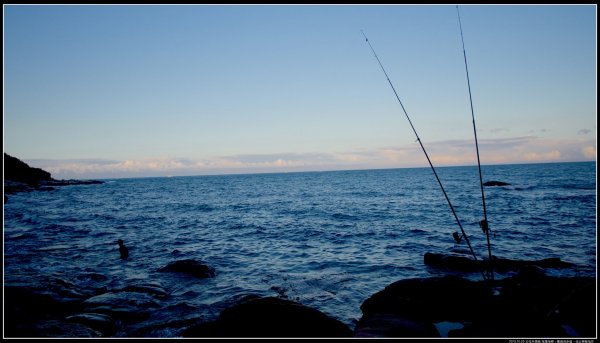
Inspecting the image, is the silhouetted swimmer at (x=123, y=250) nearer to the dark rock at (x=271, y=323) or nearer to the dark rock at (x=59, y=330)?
the dark rock at (x=59, y=330)

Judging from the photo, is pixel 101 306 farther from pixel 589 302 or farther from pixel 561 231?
pixel 561 231

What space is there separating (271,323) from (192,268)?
656 centimetres

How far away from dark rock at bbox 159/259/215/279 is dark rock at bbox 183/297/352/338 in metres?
5.02

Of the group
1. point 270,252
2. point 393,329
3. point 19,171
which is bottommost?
point 270,252

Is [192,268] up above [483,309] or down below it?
below

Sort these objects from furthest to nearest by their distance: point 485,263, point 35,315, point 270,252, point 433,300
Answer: point 270,252 → point 485,263 → point 35,315 → point 433,300

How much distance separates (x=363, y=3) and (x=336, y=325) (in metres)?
6.00

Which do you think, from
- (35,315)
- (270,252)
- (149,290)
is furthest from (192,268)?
(35,315)

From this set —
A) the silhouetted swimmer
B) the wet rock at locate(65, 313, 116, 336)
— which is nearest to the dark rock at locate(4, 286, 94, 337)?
the wet rock at locate(65, 313, 116, 336)

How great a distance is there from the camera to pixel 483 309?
6.38 metres

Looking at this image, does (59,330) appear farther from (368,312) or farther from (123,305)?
(368,312)

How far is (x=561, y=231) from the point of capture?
16.8 metres

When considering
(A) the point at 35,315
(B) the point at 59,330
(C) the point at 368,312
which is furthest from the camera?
(C) the point at 368,312

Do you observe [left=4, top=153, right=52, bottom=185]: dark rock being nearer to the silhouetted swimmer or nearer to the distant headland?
the distant headland
